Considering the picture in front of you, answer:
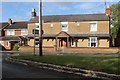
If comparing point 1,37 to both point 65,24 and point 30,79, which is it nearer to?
point 65,24

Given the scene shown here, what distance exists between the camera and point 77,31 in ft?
176

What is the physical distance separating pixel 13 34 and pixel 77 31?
22.7 meters

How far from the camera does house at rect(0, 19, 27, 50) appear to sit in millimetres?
66250

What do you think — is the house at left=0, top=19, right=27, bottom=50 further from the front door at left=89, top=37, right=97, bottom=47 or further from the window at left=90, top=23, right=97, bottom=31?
the front door at left=89, top=37, right=97, bottom=47

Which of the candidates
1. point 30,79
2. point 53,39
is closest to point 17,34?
point 53,39

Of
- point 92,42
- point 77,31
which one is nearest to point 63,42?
point 77,31

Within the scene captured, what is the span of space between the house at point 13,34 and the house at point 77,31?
33.5 feet

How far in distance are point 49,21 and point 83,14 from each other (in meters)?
7.14

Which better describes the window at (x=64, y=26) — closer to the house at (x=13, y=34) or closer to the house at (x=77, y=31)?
the house at (x=77, y=31)

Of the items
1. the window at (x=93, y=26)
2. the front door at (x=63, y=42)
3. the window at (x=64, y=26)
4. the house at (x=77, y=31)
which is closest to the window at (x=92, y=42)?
the house at (x=77, y=31)

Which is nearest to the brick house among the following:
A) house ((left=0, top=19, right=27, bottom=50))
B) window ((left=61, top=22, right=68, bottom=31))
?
window ((left=61, top=22, right=68, bottom=31))

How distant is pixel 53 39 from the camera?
5425 cm

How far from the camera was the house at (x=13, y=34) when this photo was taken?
66250 mm

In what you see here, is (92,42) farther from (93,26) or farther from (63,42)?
(63,42)
